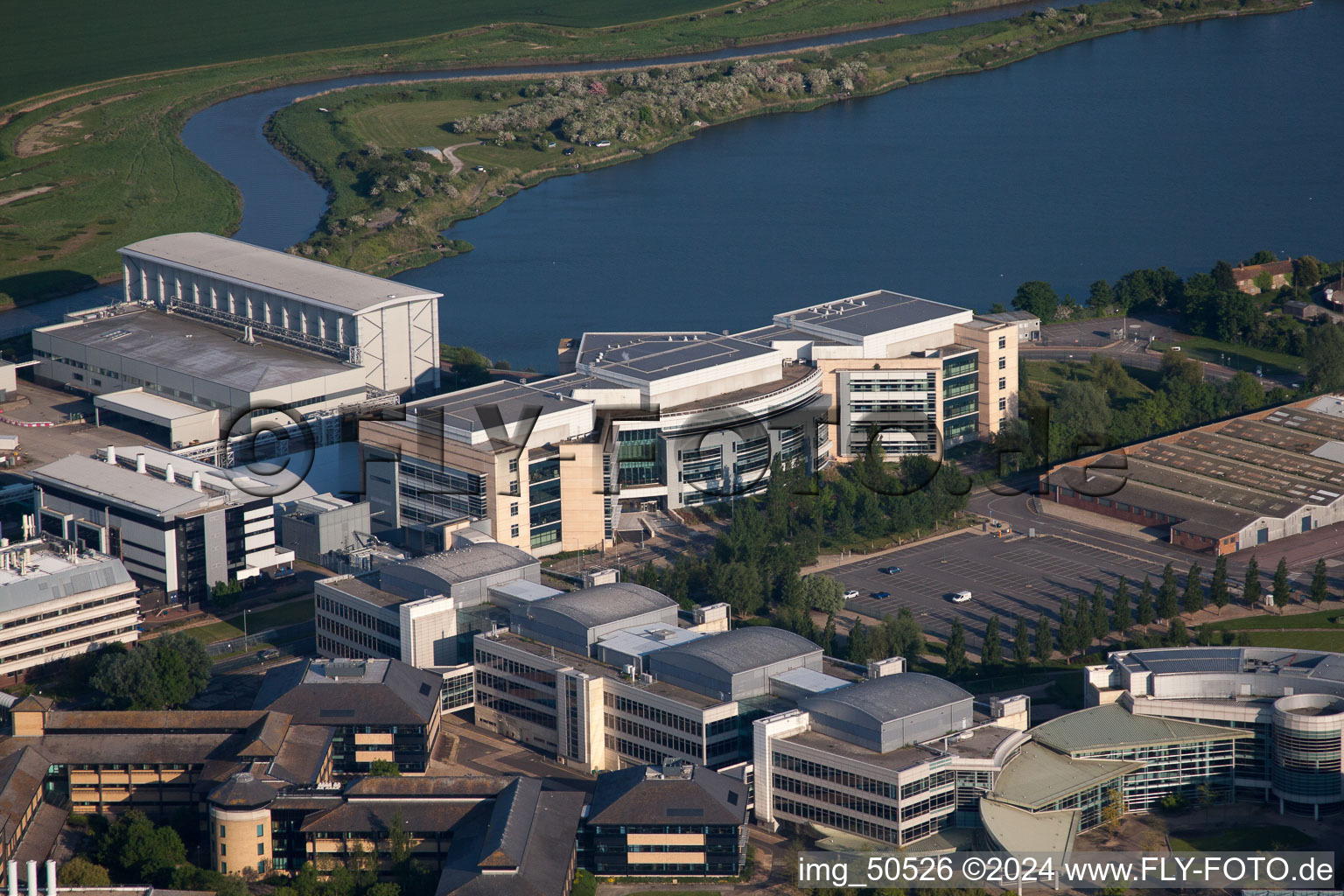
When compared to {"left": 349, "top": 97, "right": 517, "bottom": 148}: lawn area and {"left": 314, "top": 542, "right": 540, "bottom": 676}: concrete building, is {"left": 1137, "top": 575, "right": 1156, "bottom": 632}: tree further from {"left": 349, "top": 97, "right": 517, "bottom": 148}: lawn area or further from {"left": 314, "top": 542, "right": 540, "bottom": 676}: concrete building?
{"left": 349, "top": 97, "right": 517, "bottom": 148}: lawn area

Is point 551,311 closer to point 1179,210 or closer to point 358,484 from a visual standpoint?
point 358,484

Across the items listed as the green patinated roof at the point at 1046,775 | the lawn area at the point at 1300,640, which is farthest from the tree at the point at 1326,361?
the green patinated roof at the point at 1046,775

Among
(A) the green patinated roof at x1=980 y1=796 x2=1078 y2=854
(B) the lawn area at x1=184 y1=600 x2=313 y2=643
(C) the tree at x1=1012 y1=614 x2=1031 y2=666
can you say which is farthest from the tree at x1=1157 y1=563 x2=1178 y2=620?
(B) the lawn area at x1=184 y1=600 x2=313 y2=643

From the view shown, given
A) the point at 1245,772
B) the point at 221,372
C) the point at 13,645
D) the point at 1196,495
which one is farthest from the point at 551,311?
the point at 1245,772

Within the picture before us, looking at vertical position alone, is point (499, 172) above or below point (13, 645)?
above

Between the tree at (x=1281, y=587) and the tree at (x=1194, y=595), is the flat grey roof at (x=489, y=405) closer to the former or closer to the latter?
the tree at (x=1194, y=595)

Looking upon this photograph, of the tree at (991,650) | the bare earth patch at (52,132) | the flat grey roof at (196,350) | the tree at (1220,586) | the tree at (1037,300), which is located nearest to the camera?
the tree at (991,650)

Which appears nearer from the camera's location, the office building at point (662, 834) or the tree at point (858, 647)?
the office building at point (662, 834)
